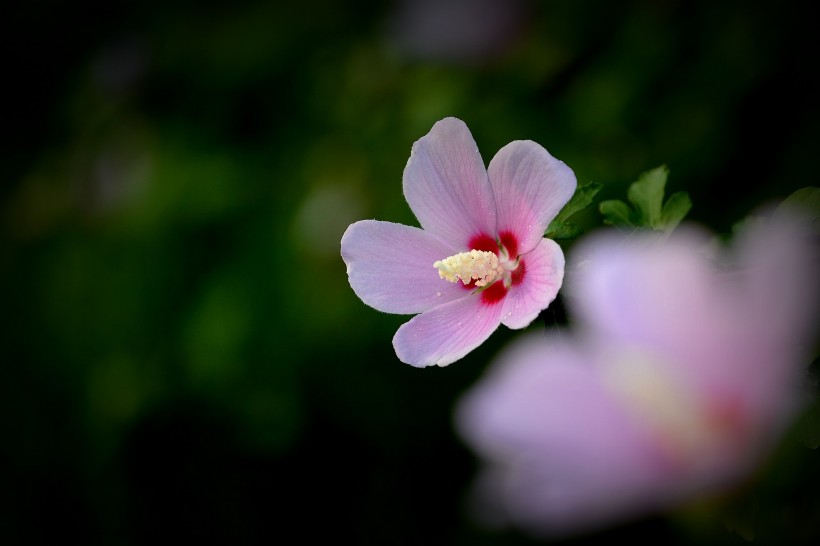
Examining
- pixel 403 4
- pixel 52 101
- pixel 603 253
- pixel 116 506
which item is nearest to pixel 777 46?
pixel 403 4

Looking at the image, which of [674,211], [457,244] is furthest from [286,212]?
[674,211]

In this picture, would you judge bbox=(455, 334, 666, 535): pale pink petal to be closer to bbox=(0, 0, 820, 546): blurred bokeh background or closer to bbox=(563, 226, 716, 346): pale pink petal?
bbox=(563, 226, 716, 346): pale pink petal

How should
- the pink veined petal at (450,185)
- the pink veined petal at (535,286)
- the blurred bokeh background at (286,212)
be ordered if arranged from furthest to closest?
the blurred bokeh background at (286,212) < the pink veined petal at (450,185) < the pink veined petal at (535,286)

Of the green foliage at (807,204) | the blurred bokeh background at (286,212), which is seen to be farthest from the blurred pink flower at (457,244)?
the blurred bokeh background at (286,212)

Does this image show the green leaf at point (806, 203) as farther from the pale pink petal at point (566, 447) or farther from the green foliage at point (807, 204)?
the pale pink petal at point (566, 447)

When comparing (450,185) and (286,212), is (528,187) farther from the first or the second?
(286,212)

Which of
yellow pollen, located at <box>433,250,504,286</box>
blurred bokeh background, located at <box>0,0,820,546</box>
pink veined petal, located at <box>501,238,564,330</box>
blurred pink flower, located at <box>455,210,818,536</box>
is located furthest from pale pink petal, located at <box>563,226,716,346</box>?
blurred bokeh background, located at <box>0,0,820,546</box>
